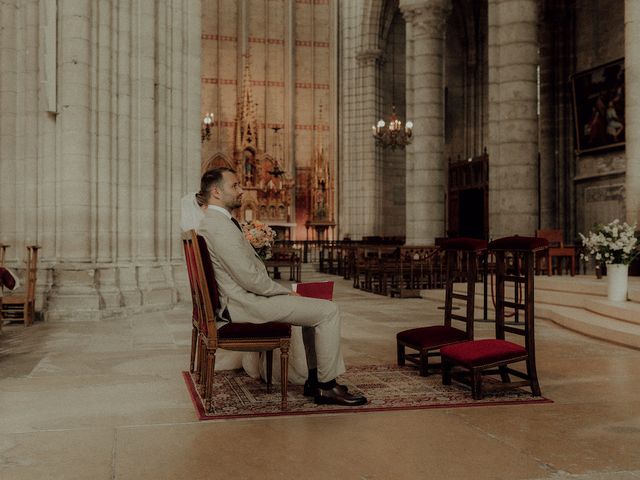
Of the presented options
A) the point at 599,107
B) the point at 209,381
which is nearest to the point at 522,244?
the point at 209,381

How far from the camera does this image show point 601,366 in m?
6.12

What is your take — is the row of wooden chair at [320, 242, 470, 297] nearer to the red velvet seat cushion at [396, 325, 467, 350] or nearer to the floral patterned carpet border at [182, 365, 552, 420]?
the red velvet seat cushion at [396, 325, 467, 350]

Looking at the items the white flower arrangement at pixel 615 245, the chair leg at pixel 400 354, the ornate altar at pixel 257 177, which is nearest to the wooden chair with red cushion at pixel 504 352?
the chair leg at pixel 400 354

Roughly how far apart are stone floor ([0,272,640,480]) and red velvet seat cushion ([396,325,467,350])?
74 cm

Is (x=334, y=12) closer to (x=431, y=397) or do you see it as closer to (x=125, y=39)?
(x=125, y=39)

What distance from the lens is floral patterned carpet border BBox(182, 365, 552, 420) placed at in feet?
A: 14.6

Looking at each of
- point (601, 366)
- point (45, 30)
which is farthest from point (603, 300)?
point (45, 30)

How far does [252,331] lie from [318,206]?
69.7ft

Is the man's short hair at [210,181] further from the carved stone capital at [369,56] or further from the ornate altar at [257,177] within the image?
the carved stone capital at [369,56]

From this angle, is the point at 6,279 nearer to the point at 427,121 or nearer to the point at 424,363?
the point at 424,363

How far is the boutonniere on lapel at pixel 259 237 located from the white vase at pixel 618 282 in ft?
18.9

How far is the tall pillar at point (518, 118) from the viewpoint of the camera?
1370 cm

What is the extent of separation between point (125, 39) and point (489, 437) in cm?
830

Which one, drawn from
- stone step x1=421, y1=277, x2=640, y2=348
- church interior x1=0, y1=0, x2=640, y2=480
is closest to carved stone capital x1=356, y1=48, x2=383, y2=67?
church interior x1=0, y1=0, x2=640, y2=480
